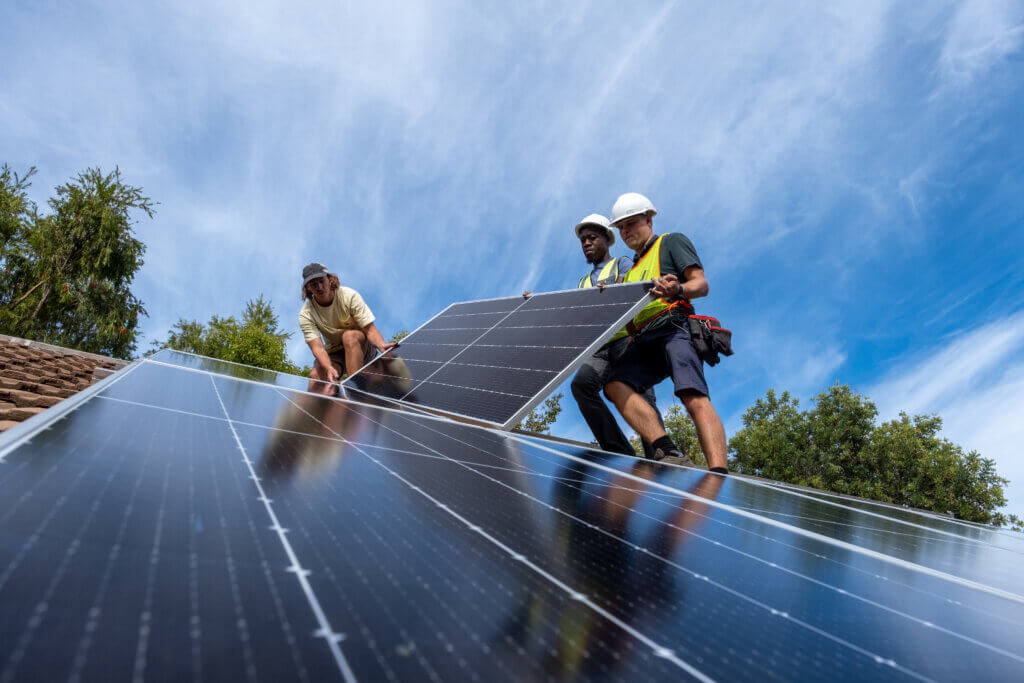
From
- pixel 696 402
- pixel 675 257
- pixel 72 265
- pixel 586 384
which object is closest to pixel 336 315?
pixel 586 384

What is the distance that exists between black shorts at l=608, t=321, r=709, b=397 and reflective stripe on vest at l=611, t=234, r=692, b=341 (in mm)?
144

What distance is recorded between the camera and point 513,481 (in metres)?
1.99

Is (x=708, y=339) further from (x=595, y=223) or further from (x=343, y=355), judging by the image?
(x=343, y=355)

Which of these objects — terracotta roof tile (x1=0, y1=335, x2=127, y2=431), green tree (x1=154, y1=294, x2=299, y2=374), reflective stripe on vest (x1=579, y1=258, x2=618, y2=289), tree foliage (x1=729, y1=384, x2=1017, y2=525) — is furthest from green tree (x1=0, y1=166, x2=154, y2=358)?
tree foliage (x1=729, y1=384, x2=1017, y2=525)

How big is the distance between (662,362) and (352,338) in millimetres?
4635

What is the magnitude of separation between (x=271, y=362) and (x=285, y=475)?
4197 cm

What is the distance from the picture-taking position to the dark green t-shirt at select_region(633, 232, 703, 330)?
5.01 m

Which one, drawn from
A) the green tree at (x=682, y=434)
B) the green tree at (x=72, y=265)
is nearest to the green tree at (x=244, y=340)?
the green tree at (x=72, y=265)

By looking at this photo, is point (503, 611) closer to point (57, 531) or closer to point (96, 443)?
point (57, 531)

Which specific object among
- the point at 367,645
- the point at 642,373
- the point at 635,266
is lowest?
the point at 367,645

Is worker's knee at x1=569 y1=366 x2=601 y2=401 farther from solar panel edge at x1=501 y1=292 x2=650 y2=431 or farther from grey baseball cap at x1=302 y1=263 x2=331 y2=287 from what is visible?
grey baseball cap at x1=302 y1=263 x2=331 y2=287

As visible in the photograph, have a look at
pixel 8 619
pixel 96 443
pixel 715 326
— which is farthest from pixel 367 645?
pixel 715 326

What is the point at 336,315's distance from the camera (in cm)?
777

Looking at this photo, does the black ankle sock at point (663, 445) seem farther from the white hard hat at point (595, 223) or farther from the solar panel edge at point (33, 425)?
the solar panel edge at point (33, 425)
